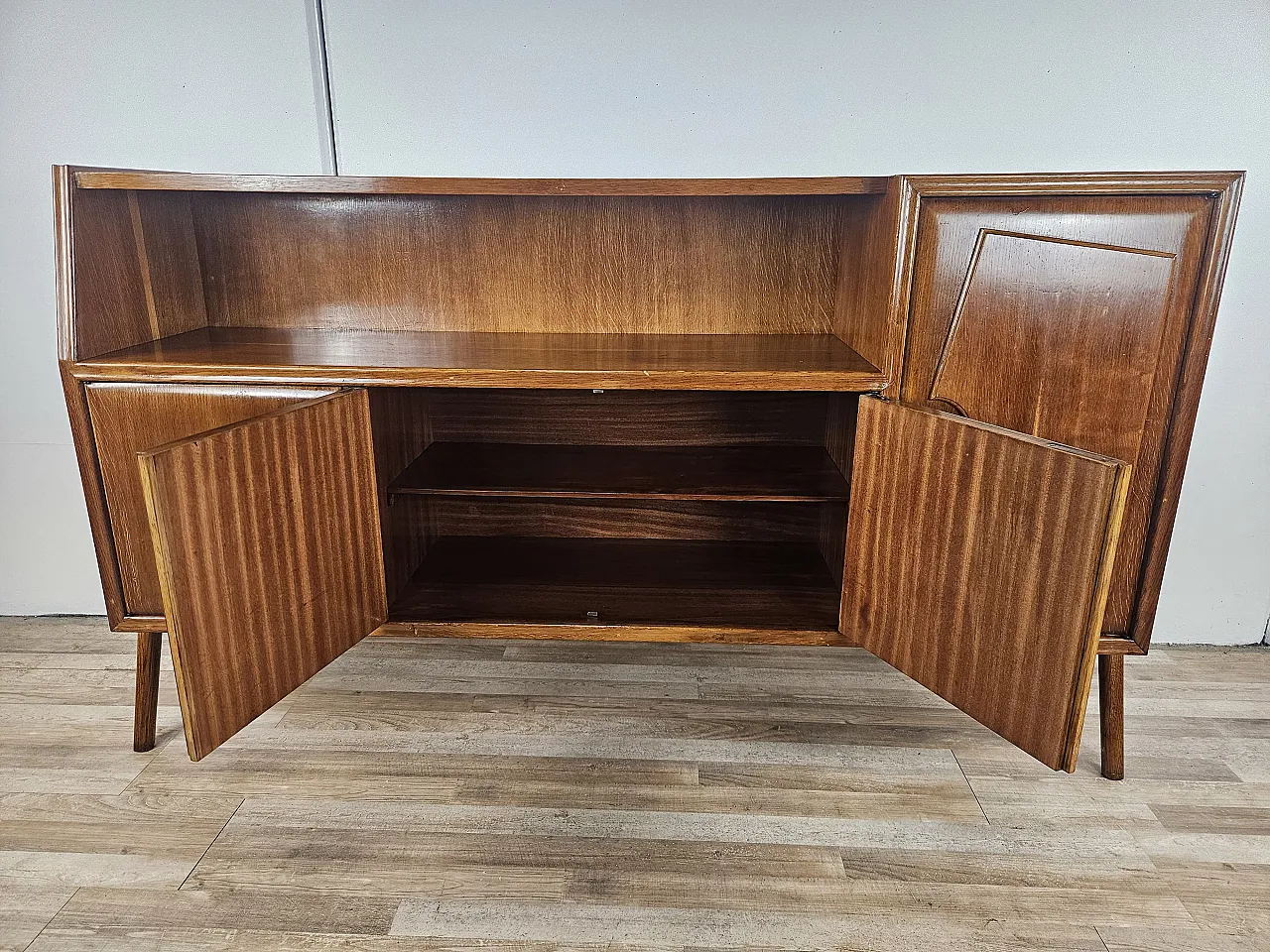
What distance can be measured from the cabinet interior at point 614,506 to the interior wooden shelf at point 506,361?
95mm

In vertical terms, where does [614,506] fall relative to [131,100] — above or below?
below

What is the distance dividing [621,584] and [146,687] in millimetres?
794

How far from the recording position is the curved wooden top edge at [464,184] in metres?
1.13

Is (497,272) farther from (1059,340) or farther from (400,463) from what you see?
(1059,340)

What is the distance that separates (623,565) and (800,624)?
1.21 feet

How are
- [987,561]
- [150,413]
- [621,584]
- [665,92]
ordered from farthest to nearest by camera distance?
[665,92]
[621,584]
[150,413]
[987,561]

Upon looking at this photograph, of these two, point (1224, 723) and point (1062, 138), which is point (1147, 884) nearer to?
point (1224, 723)

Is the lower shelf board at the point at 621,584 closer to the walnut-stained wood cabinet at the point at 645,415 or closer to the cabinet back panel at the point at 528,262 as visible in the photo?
the walnut-stained wood cabinet at the point at 645,415

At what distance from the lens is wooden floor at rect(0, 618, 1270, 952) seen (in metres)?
1.04

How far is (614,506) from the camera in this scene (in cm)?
161

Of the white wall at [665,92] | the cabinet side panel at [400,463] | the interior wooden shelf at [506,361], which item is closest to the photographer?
the interior wooden shelf at [506,361]

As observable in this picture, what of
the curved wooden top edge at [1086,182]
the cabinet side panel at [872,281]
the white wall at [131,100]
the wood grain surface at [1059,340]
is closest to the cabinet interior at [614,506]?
the cabinet side panel at [872,281]

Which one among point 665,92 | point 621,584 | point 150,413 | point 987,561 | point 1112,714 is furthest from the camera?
point 665,92

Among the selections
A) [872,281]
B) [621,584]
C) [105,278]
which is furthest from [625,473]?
[105,278]
